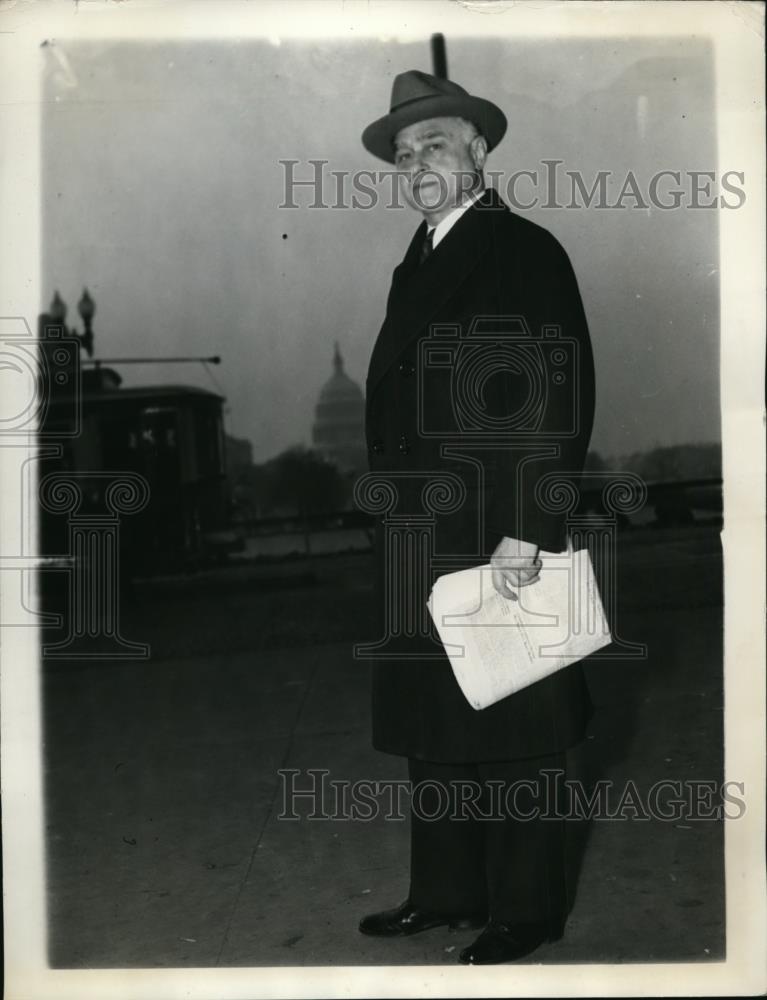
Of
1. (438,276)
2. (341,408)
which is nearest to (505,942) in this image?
(438,276)

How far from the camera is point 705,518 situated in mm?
13992

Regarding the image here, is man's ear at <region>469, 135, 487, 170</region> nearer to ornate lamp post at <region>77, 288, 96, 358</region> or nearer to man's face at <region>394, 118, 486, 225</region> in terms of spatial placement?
man's face at <region>394, 118, 486, 225</region>

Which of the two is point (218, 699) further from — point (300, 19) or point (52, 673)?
point (300, 19)

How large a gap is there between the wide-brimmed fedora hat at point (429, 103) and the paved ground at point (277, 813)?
1.98 meters

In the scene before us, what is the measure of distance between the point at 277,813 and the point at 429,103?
7.94ft

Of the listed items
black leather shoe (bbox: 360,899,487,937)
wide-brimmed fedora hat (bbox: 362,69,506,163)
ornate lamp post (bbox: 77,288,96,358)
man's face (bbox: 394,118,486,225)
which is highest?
ornate lamp post (bbox: 77,288,96,358)

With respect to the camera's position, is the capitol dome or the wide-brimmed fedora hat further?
the capitol dome

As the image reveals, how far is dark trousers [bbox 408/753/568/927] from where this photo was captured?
2682 mm

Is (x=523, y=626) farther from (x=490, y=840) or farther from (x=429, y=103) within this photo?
(x=429, y=103)

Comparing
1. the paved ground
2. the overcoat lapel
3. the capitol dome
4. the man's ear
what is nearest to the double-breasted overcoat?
the overcoat lapel

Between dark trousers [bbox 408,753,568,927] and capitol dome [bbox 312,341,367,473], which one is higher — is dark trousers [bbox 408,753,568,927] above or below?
below

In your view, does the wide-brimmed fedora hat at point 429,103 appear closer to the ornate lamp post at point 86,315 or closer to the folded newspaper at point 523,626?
the folded newspaper at point 523,626

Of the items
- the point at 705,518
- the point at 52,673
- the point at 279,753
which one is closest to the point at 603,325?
the point at 279,753

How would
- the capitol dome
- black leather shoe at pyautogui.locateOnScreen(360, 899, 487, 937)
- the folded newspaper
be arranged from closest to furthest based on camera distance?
the folded newspaper
black leather shoe at pyautogui.locateOnScreen(360, 899, 487, 937)
the capitol dome
